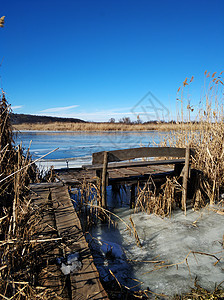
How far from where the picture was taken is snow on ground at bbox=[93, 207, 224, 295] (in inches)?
81.1

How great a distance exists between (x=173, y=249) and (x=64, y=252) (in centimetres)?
140

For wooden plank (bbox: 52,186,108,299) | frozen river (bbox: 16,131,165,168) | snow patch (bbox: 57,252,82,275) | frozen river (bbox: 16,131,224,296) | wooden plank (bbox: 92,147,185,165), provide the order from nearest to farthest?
wooden plank (bbox: 52,186,108,299) < snow patch (bbox: 57,252,82,275) < frozen river (bbox: 16,131,224,296) < wooden plank (bbox: 92,147,185,165) < frozen river (bbox: 16,131,165,168)

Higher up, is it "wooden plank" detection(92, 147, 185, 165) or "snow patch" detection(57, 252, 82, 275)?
"wooden plank" detection(92, 147, 185, 165)

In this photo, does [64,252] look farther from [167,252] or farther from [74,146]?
[74,146]

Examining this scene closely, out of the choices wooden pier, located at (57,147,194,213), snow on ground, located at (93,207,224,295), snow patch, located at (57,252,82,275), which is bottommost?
snow on ground, located at (93,207,224,295)

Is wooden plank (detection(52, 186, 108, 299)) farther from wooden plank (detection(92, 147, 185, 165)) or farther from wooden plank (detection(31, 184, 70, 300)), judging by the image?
wooden plank (detection(92, 147, 185, 165))

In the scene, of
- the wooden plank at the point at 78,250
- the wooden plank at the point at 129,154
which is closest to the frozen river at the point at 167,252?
the wooden plank at the point at 78,250

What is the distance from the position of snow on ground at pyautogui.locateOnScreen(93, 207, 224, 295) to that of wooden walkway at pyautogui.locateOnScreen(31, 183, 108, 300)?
57 cm

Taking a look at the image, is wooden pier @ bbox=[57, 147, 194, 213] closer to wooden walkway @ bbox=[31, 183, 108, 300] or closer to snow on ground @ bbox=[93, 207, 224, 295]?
snow on ground @ bbox=[93, 207, 224, 295]

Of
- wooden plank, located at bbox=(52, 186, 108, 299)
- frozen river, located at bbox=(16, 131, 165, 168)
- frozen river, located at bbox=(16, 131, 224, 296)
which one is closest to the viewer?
wooden plank, located at bbox=(52, 186, 108, 299)

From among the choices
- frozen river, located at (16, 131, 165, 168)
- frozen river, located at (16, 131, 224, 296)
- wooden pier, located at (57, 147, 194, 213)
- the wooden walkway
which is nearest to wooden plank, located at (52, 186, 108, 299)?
the wooden walkway

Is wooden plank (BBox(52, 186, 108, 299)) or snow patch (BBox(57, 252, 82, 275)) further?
snow patch (BBox(57, 252, 82, 275))

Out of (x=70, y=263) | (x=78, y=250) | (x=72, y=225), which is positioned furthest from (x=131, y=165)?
(x=70, y=263)

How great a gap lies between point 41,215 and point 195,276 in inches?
65.6
